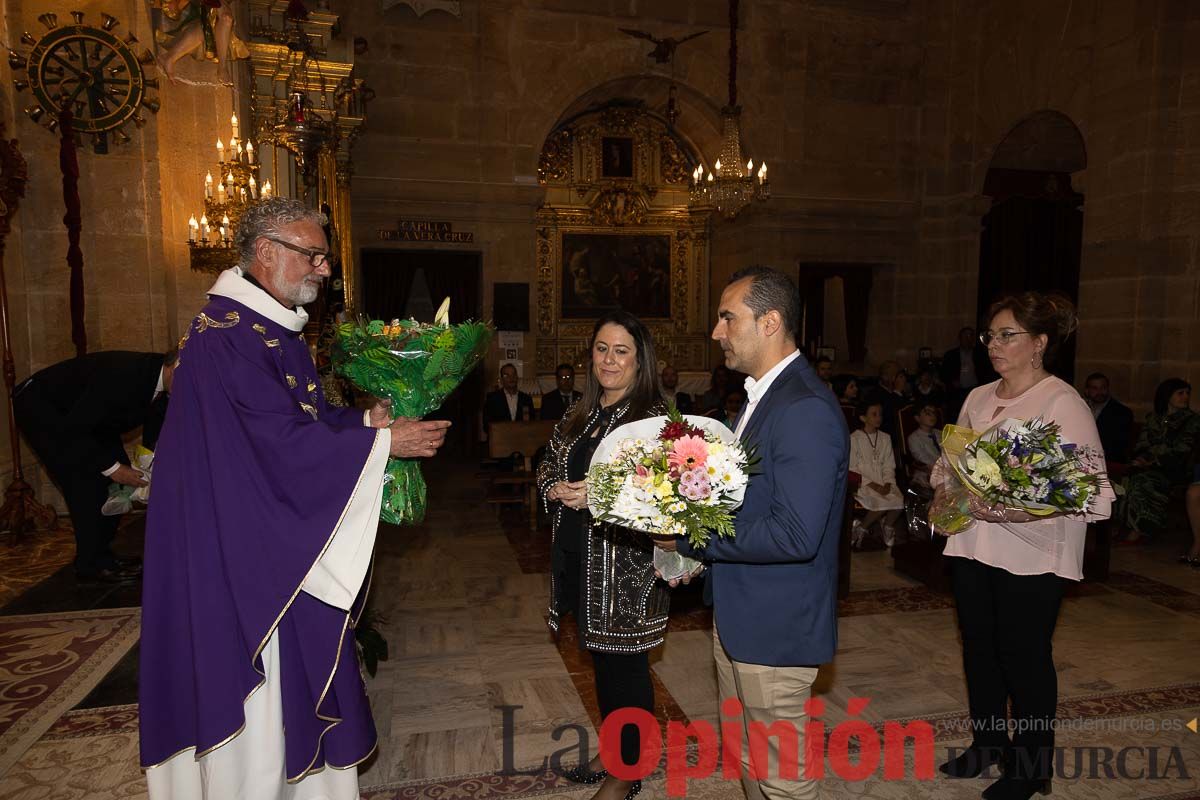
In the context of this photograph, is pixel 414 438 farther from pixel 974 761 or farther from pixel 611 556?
pixel 974 761

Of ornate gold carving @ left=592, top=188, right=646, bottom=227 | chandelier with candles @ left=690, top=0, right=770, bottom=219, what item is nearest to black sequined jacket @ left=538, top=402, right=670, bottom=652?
chandelier with candles @ left=690, top=0, right=770, bottom=219

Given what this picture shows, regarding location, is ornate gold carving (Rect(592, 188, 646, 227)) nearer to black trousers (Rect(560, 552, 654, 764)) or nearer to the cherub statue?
the cherub statue

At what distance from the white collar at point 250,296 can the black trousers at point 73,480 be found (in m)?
3.49

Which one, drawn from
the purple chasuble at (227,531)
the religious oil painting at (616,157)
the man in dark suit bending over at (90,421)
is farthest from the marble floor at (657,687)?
the religious oil painting at (616,157)

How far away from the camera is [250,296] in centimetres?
240

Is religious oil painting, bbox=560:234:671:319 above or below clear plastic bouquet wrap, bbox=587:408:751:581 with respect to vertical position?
above

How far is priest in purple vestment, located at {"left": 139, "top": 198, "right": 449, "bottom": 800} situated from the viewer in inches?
87.7

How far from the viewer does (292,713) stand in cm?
236

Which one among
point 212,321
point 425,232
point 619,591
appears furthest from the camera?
point 425,232

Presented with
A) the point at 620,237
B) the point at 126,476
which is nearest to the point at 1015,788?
the point at 126,476

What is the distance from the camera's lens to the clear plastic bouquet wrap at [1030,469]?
8.00ft

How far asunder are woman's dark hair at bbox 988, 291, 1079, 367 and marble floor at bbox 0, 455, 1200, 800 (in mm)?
1839

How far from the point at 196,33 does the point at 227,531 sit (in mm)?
5686

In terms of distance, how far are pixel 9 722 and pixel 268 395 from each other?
2537mm
